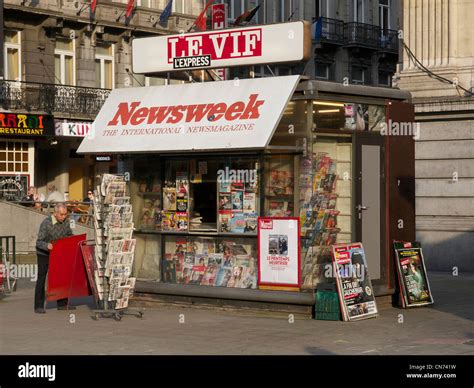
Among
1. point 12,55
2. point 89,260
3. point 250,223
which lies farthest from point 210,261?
point 12,55

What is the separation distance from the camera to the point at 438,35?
24.0 meters

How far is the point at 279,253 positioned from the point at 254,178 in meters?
1.26

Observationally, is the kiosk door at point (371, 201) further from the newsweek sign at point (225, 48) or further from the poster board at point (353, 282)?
the newsweek sign at point (225, 48)

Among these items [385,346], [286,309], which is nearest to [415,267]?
[286,309]

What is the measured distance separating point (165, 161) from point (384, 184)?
137 inches

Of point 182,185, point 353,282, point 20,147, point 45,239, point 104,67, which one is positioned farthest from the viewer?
point 104,67

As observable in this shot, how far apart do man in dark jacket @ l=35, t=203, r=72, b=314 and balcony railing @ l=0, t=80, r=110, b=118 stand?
75.3 feet

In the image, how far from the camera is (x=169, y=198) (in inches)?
692

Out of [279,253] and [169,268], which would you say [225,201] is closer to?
[279,253]

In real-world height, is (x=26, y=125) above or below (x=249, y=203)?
above

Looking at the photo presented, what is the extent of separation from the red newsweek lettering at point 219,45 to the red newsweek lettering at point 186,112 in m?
0.95

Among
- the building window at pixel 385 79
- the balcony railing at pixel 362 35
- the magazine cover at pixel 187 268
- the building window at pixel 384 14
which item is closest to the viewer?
the magazine cover at pixel 187 268

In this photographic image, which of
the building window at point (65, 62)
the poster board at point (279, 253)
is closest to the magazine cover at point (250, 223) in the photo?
the poster board at point (279, 253)

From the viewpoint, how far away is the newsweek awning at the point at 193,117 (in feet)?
51.5
